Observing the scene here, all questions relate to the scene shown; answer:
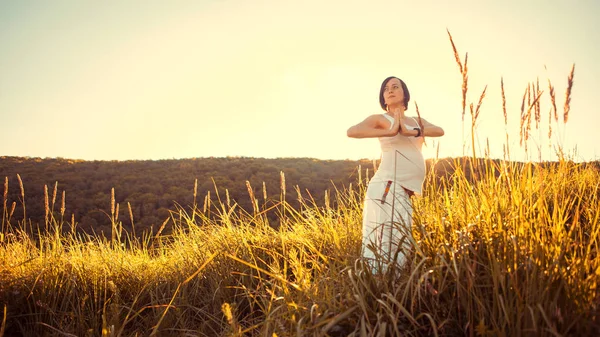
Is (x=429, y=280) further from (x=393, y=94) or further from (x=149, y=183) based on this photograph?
(x=149, y=183)

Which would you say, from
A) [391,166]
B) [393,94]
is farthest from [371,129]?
[393,94]

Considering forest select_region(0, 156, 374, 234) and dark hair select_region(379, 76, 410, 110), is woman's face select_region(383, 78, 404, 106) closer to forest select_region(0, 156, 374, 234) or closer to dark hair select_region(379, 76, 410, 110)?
dark hair select_region(379, 76, 410, 110)

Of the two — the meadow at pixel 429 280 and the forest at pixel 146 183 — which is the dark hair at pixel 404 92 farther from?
the forest at pixel 146 183

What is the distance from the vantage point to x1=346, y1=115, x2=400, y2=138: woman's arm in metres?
3.12

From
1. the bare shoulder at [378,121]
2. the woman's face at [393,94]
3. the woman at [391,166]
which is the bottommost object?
the woman at [391,166]

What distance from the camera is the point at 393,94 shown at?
369 cm

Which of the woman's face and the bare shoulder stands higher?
the woman's face

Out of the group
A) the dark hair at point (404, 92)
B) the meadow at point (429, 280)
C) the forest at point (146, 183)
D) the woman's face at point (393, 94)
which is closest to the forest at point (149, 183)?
the forest at point (146, 183)

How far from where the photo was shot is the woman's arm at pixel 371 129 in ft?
10.2

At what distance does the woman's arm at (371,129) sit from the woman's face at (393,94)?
0.94 feet

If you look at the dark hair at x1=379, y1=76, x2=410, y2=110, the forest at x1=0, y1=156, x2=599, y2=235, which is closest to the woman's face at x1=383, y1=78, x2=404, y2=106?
the dark hair at x1=379, y1=76, x2=410, y2=110

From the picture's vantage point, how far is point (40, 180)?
2456cm

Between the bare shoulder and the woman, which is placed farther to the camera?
the bare shoulder

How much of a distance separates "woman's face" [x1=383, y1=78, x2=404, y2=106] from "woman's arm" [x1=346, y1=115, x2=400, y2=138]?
288 millimetres
